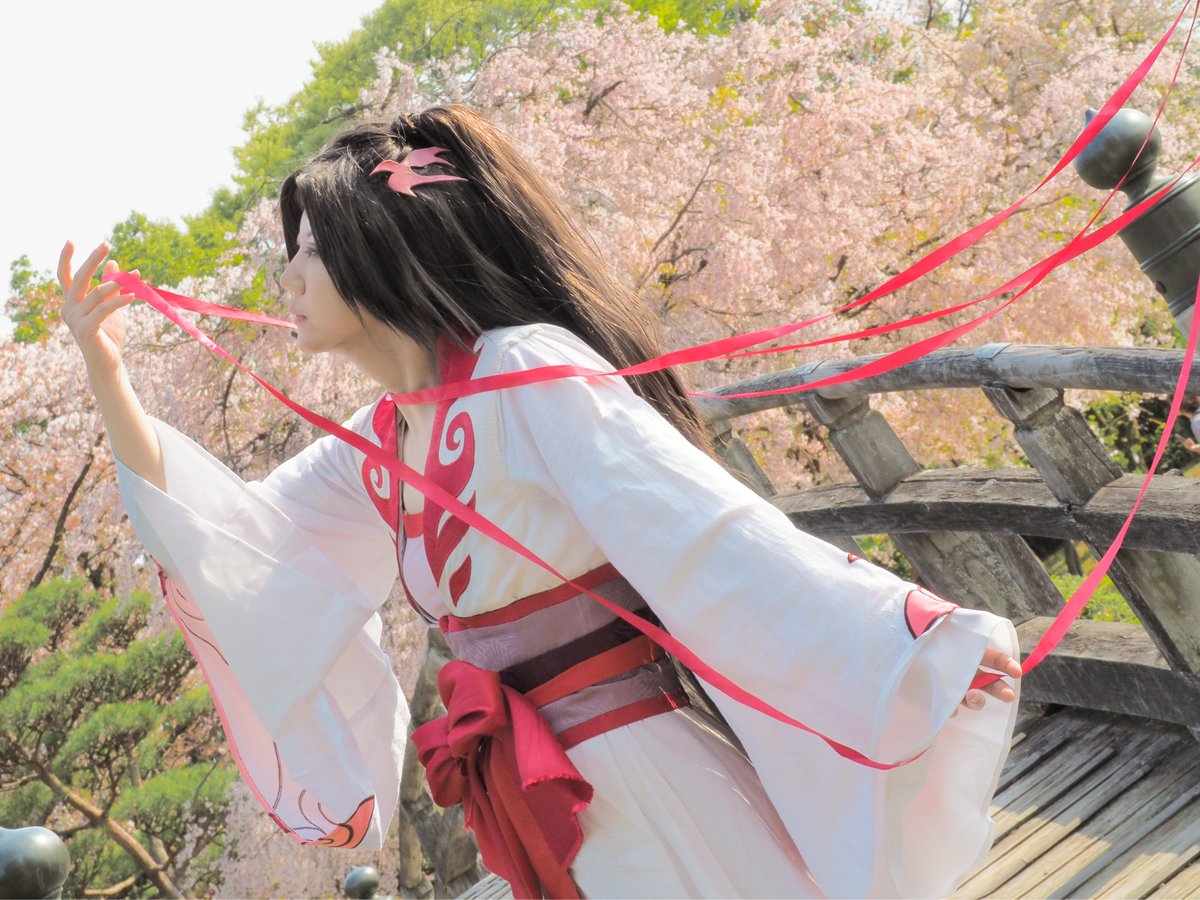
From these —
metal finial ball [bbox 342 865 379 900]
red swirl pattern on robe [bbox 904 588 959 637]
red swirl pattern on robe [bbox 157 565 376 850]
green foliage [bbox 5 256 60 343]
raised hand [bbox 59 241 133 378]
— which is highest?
green foliage [bbox 5 256 60 343]

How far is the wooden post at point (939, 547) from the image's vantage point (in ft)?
10.6

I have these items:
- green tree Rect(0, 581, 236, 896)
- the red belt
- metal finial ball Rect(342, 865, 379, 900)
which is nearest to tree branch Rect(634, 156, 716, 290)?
green tree Rect(0, 581, 236, 896)

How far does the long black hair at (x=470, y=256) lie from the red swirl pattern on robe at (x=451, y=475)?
10 centimetres

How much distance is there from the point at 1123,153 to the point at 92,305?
1897mm

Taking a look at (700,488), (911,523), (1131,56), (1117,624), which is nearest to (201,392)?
(911,523)

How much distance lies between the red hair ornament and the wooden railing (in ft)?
4.43

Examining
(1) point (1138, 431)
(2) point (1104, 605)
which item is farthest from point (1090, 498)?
(1) point (1138, 431)

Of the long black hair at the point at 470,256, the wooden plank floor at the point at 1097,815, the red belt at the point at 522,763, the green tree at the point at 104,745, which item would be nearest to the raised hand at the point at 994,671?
the red belt at the point at 522,763

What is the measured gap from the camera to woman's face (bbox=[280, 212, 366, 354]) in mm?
1730

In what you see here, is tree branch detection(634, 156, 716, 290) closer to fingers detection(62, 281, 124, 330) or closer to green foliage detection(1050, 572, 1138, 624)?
green foliage detection(1050, 572, 1138, 624)

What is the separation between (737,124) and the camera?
7922 millimetres

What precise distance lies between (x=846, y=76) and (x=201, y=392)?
5.73m

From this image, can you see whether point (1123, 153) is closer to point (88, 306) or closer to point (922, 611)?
point (922, 611)

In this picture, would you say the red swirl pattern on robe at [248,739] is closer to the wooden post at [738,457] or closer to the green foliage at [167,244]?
the wooden post at [738,457]
